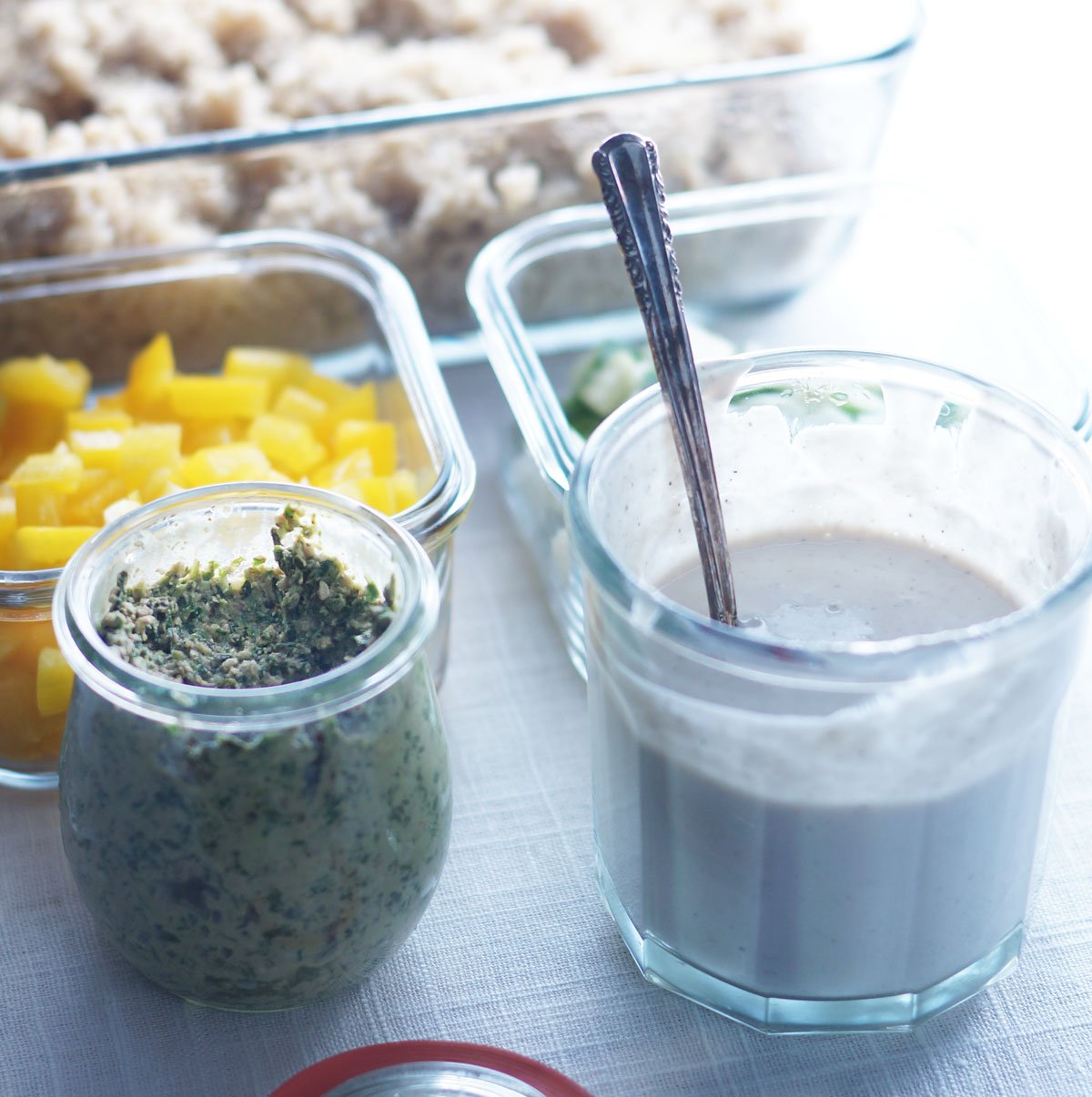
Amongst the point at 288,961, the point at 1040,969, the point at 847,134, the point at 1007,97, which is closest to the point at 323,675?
the point at 288,961

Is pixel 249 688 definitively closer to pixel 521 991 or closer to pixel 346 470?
pixel 521 991

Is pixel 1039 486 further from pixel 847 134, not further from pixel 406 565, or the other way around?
pixel 847 134

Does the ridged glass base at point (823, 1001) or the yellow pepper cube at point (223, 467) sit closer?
the ridged glass base at point (823, 1001)

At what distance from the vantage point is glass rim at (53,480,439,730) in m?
0.77

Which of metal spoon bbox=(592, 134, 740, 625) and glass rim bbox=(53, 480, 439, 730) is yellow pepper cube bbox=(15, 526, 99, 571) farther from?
metal spoon bbox=(592, 134, 740, 625)

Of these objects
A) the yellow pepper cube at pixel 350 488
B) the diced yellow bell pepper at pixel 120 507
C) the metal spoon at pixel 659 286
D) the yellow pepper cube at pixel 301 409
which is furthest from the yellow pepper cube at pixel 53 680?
the metal spoon at pixel 659 286

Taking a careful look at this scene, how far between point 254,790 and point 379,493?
40 centimetres

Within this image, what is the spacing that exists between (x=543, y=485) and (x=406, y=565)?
0.42 m

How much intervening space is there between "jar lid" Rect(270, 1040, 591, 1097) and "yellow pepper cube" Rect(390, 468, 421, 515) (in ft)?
1.37

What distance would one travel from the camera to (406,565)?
2.79 feet

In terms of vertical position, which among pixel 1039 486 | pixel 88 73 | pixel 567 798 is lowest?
pixel 567 798

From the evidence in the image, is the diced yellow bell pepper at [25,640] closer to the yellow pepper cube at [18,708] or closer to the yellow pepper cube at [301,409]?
the yellow pepper cube at [18,708]

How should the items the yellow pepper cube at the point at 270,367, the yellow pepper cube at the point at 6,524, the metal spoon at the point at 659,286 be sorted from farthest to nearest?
1. the yellow pepper cube at the point at 270,367
2. the yellow pepper cube at the point at 6,524
3. the metal spoon at the point at 659,286

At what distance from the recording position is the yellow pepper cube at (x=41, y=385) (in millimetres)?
1301
